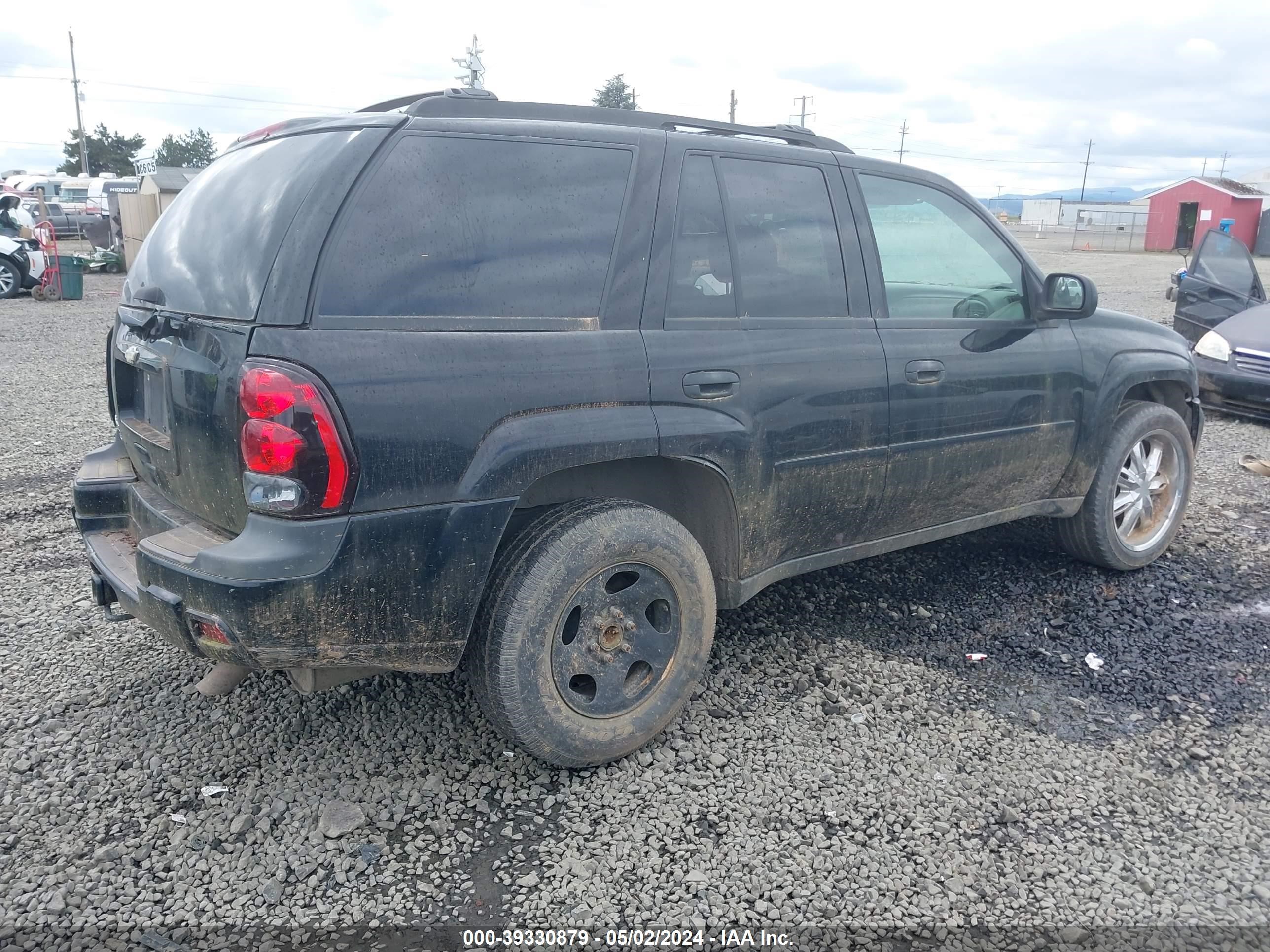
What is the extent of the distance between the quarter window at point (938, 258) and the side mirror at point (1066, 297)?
0.10 meters

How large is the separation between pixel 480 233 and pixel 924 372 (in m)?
1.81

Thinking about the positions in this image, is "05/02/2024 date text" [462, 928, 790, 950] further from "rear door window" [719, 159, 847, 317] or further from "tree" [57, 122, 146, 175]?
"tree" [57, 122, 146, 175]

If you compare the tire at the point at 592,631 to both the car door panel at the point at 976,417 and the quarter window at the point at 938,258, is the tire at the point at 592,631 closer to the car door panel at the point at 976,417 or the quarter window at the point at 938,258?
the car door panel at the point at 976,417

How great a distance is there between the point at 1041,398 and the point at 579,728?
2467 mm

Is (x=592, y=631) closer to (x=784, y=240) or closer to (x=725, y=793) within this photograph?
(x=725, y=793)

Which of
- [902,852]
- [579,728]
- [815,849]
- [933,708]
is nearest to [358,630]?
[579,728]

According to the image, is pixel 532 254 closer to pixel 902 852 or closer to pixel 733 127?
pixel 733 127

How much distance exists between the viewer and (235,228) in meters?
2.79

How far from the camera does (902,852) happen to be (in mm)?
2688

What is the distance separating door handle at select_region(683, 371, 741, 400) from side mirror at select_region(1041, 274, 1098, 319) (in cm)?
173

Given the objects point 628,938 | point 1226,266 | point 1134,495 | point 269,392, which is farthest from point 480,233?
point 1226,266

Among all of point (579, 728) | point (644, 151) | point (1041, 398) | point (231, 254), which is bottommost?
point (579, 728)

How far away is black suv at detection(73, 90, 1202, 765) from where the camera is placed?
8.29 feet

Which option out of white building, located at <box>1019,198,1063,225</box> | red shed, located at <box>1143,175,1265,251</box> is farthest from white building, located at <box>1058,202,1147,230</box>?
red shed, located at <box>1143,175,1265,251</box>
